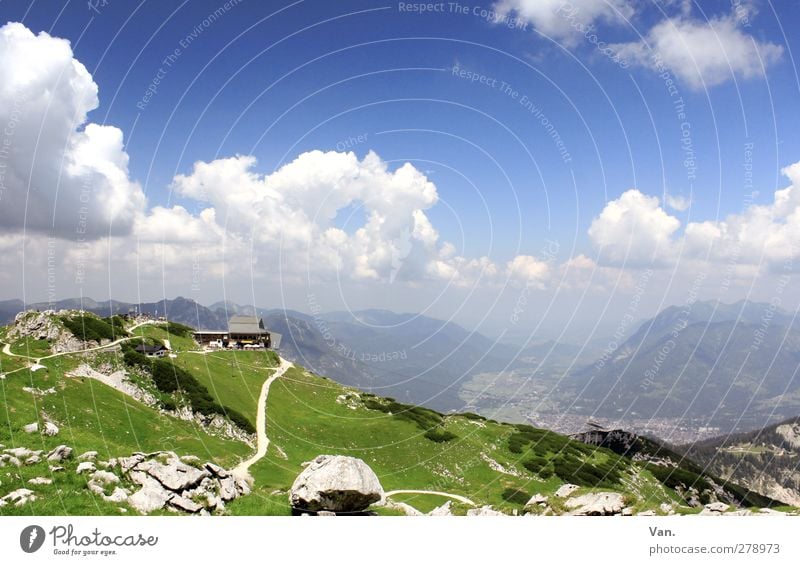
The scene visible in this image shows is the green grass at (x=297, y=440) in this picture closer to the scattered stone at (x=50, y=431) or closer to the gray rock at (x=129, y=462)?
the scattered stone at (x=50, y=431)

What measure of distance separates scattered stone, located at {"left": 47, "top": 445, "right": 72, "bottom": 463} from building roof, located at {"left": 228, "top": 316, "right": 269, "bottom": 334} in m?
113

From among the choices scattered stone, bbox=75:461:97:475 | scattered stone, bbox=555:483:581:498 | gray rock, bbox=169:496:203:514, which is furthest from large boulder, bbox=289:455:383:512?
scattered stone, bbox=555:483:581:498

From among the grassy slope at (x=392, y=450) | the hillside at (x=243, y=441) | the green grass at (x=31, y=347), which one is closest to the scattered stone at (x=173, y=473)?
the hillside at (x=243, y=441)

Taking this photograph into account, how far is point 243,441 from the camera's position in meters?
67.4

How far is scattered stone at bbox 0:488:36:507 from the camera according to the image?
66.7 ft

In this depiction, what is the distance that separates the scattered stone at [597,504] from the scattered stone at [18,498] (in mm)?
29772

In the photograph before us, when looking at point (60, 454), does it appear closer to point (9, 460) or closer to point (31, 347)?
point (9, 460)

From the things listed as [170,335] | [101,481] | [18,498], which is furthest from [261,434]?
[170,335]

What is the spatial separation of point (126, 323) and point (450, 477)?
3522 inches

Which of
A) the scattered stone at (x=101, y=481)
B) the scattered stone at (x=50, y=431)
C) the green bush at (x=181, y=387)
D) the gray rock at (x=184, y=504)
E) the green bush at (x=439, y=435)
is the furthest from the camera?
the green bush at (x=439, y=435)

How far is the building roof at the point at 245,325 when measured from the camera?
13725 centimetres

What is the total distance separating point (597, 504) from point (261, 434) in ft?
180
